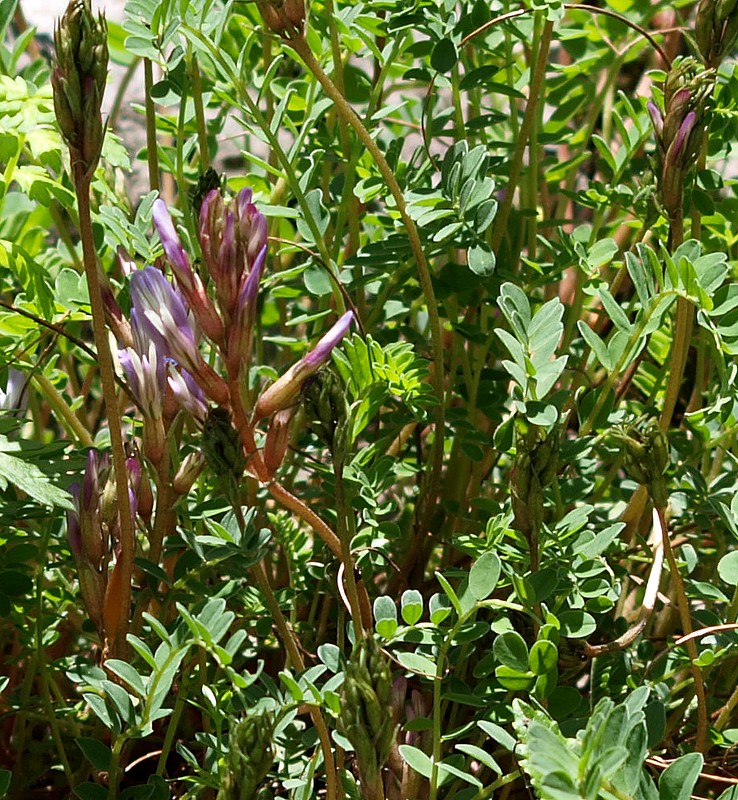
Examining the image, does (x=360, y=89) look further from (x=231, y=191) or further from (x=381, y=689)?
(x=381, y=689)

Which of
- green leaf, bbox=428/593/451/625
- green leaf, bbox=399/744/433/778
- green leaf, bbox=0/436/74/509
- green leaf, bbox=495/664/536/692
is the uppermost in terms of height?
green leaf, bbox=0/436/74/509

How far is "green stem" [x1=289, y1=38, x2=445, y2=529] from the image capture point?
60 cm

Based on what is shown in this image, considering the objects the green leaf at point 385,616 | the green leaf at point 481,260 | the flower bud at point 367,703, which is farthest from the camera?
the green leaf at point 481,260

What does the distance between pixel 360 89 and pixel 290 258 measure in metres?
0.17

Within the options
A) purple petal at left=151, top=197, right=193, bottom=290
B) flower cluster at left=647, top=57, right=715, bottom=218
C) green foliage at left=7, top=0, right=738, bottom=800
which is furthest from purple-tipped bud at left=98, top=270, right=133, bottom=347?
flower cluster at left=647, top=57, right=715, bottom=218

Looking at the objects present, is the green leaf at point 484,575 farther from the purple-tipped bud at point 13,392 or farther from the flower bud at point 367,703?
the purple-tipped bud at point 13,392

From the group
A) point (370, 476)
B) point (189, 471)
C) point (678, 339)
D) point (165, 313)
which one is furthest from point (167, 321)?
point (678, 339)

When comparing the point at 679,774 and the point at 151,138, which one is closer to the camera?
the point at 679,774

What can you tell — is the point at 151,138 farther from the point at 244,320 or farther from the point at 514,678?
the point at 514,678

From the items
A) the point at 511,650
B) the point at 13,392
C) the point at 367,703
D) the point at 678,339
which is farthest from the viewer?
the point at 13,392

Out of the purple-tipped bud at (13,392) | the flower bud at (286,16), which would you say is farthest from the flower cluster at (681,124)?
the purple-tipped bud at (13,392)

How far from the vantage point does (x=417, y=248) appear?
683 mm

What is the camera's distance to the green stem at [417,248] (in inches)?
23.7

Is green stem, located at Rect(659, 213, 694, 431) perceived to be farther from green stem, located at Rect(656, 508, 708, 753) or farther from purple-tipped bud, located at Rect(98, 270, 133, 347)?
purple-tipped bud, located at Rect(98, 270, 133, 347)
